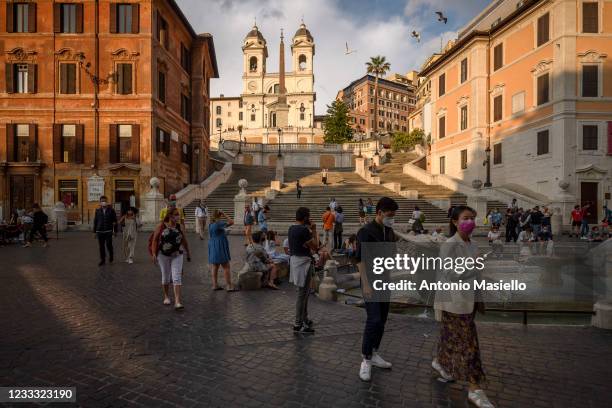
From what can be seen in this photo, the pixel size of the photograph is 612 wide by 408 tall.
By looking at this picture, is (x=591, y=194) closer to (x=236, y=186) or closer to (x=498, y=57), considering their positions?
(x=498, y=57)

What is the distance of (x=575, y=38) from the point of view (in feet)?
81.1

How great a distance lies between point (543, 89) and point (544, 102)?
85cm

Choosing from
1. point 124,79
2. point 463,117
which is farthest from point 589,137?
point 124,79

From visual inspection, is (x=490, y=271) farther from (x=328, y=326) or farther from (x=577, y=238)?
(x=577, y=238)

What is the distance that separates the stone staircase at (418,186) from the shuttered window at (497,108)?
686cm

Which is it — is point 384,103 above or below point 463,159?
above

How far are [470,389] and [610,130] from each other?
2755 cm

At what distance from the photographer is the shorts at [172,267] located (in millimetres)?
7145

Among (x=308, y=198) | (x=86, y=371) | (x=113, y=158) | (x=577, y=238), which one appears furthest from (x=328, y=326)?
(x=113, y=158)

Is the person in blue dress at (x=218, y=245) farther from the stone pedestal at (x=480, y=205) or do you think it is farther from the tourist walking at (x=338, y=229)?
the stone pedestal at (x=480, y=205)

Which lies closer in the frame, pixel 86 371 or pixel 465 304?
pixel 465 304

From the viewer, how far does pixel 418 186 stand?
32125mm

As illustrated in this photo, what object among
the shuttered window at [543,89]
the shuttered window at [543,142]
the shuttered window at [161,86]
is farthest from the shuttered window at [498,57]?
the shuttered window at [161,86]

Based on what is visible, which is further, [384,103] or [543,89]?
[384,103]
